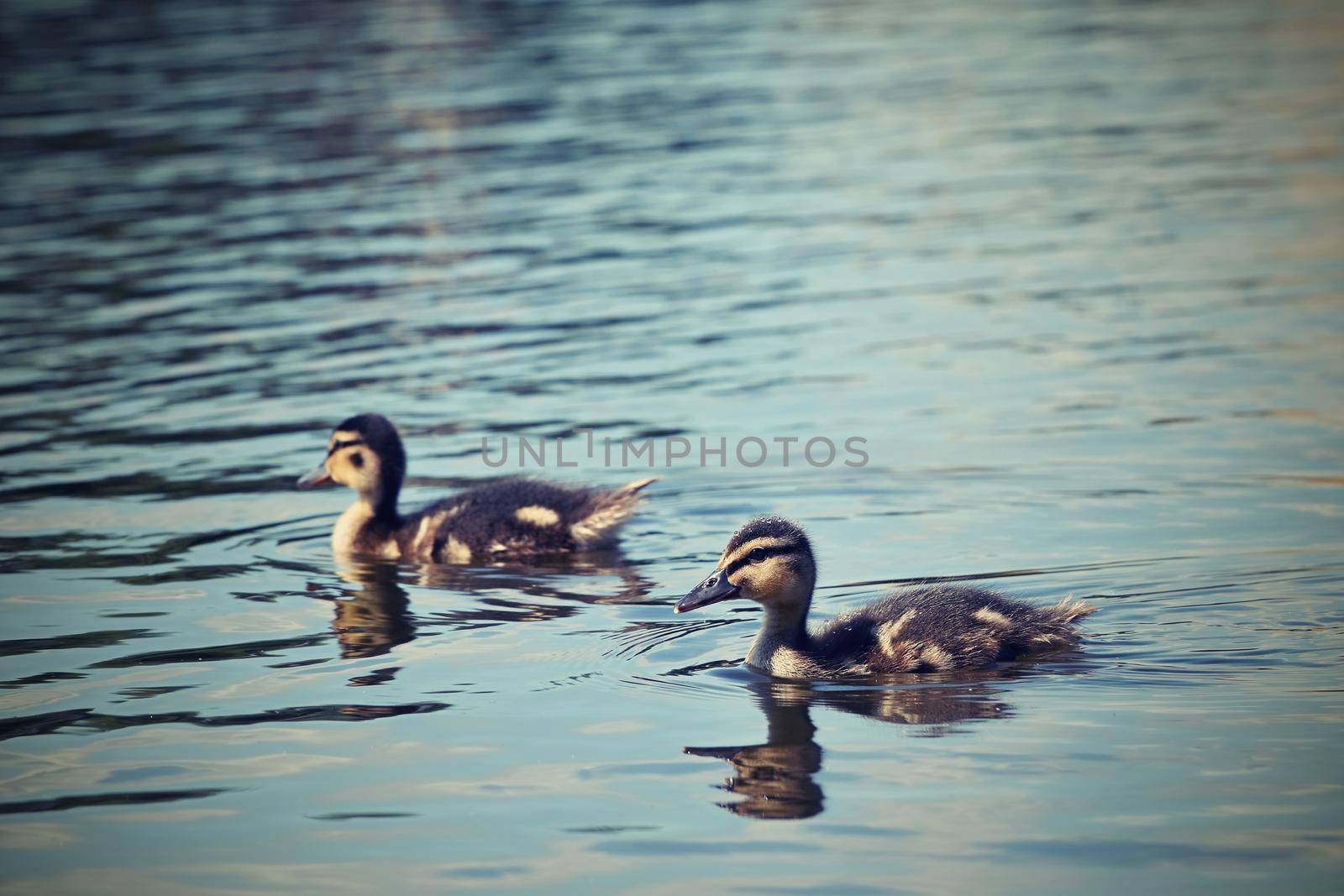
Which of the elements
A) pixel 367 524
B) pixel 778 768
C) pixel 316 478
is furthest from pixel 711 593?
pixel 316 478

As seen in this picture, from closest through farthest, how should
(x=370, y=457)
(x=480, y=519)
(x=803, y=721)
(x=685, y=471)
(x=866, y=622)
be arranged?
(x=803, y=721) < (x=866, y=622) < (x=480, y=519) < (x=370, y=457) < (x=685, y=471)

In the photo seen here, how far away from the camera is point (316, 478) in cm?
1170

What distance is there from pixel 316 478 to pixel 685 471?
2.45 metres

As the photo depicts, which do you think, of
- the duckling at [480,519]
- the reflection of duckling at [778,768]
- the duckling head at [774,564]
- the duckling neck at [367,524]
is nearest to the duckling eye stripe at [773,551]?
the duckling head at [774,564]

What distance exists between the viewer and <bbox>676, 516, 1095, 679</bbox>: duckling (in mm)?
8141

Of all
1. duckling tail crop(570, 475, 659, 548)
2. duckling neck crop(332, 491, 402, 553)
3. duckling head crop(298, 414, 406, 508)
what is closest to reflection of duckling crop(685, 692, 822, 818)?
duckling tail crop(570, 475, 659, 548)

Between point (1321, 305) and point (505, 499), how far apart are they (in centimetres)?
824

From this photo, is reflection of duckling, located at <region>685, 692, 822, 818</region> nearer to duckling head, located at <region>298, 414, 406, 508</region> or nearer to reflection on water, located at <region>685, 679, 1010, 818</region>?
reflection on water, located at <region>685, 679, 1010, 818</region>

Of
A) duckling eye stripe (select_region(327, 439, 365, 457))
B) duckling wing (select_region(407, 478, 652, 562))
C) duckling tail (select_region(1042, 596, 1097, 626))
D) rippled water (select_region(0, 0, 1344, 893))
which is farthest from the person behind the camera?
duckling eye stripe (select_region(327, 439, 365, 457))

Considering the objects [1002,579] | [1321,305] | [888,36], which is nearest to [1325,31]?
[888,36]

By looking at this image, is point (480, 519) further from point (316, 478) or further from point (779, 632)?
point (779, 632)

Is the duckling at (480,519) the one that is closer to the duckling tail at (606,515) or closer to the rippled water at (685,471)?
the duckling tail at (606,515)

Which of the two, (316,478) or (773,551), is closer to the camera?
(773,551)

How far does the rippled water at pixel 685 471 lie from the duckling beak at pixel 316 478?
29 centimetres
